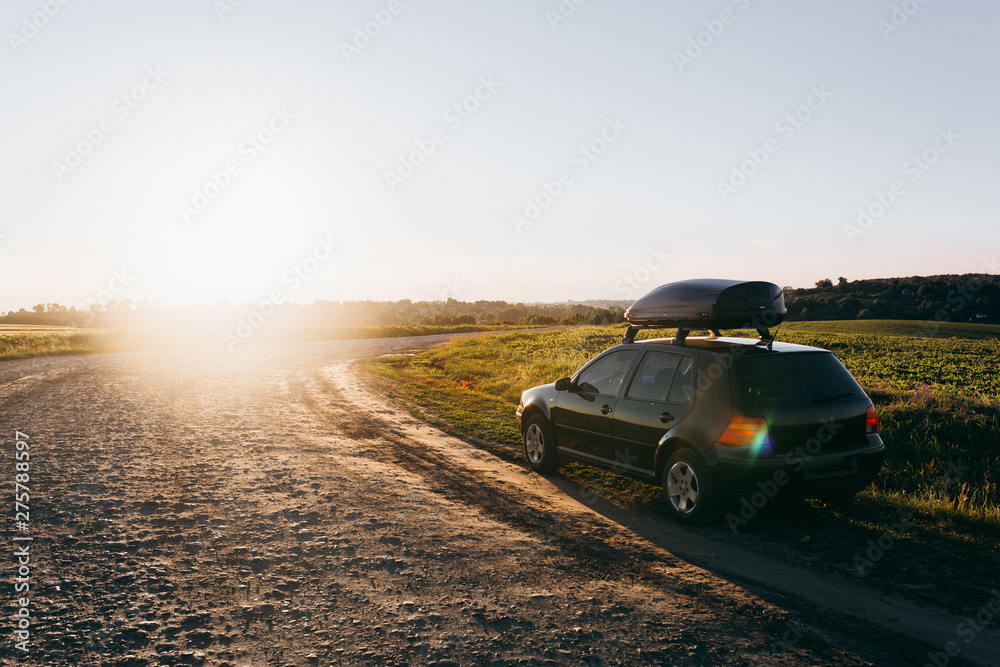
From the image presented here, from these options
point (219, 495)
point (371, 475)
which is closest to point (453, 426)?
point (371, 475)

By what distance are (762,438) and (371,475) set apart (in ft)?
14.3

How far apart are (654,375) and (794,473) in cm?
159

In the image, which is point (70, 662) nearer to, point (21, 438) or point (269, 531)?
point (269, 531)

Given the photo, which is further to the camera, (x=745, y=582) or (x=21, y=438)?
(x=21, y=438)

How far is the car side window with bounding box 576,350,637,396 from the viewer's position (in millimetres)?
6387

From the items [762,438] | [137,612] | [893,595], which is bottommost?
[893,595]

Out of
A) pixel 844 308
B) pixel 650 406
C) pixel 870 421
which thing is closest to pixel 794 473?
pixel 870 421

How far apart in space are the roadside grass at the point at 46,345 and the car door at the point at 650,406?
30.8 meters

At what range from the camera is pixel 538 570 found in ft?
13.7

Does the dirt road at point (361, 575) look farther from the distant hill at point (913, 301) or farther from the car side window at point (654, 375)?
the distant hill at point (913, 301)

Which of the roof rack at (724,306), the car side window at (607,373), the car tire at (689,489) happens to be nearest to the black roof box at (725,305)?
the roof rack at (724,306)

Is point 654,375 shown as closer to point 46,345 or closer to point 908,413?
point 908,413

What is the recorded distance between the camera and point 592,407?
6.52 meters

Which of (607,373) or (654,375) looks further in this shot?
(607,373)
